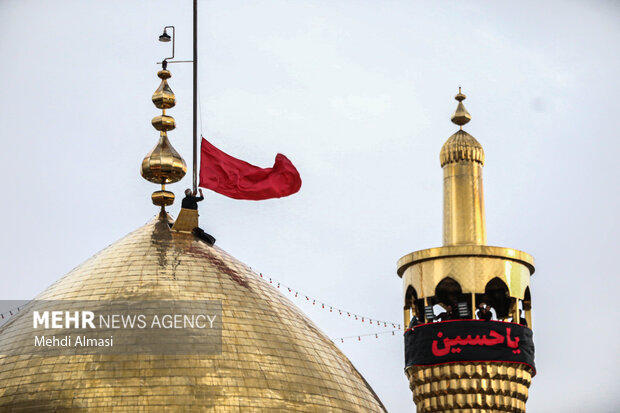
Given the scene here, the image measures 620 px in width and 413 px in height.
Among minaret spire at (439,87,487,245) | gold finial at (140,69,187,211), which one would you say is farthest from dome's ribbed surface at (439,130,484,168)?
gold finial at (140,69,187,211)

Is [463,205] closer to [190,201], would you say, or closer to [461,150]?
[461,150]

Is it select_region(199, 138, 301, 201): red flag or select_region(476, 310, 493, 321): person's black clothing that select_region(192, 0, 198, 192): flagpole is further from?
select_region(476, 310, 493, 321): person's black clothing

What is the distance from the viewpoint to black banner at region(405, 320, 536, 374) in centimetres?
2395

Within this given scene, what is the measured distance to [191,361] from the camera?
24266 millimetres

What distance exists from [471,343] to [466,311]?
50cm

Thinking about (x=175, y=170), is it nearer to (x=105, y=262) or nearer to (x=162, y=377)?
(x=105, y=262)

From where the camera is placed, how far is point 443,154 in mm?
25797

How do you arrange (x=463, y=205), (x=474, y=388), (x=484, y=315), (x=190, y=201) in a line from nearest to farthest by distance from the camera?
(x=474, y=388), (x=484, y=315), (x=463, y=205), (x=190, y=201)

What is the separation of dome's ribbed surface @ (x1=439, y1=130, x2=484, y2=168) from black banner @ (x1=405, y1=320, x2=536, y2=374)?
2641mm

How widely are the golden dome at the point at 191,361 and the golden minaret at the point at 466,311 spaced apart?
64.9 inches

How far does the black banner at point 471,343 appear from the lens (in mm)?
23953

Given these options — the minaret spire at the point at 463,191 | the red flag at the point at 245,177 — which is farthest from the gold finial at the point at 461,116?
the red flag at the point at 245,177

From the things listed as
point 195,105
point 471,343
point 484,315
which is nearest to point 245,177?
point 195,105

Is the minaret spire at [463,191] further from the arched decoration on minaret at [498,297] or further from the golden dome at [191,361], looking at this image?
the golden dome at [191,361]
